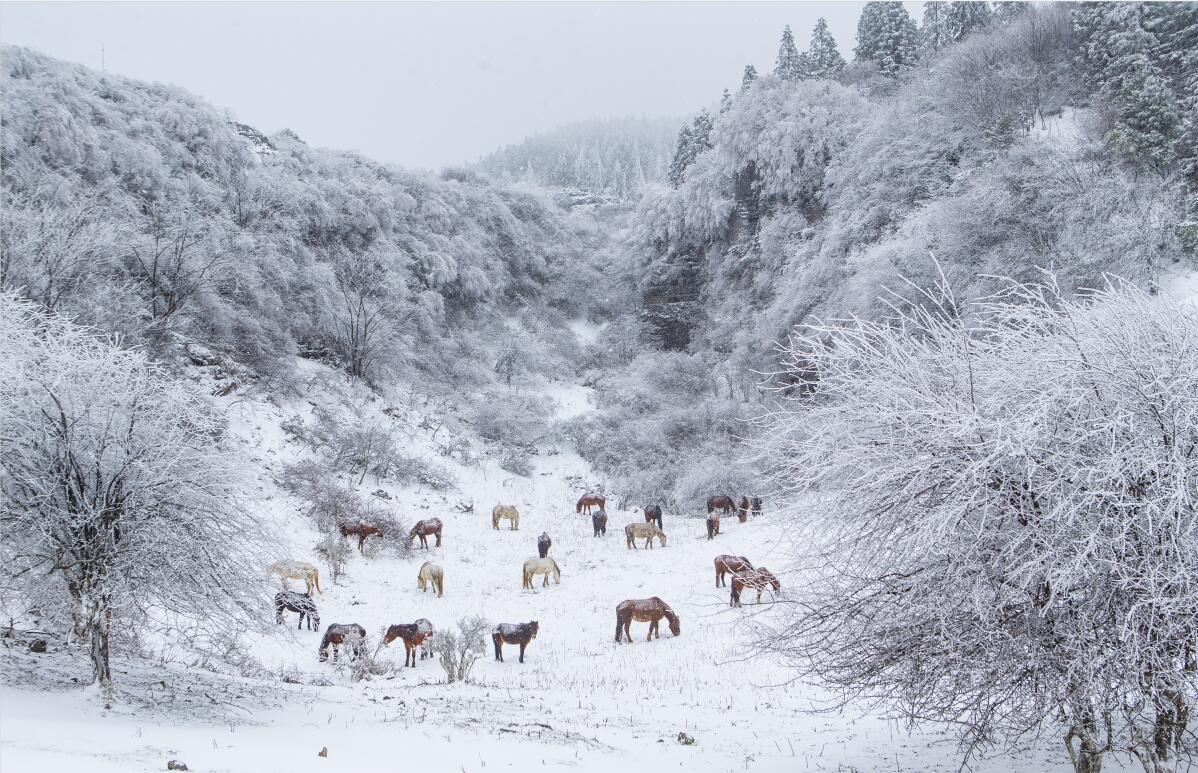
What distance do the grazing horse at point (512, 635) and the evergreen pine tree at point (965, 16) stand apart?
1897 inches

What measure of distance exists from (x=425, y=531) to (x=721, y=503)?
32.1 ft

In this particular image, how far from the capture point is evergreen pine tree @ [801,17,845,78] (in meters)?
49.9

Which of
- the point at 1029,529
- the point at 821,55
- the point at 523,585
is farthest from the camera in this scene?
the point at 821,55

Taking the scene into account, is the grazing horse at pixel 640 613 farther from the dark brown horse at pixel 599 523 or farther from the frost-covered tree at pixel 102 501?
the dark brown horse at pixel 599 523

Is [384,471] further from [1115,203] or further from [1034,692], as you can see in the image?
[1115,203]

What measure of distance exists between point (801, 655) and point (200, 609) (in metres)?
6.31

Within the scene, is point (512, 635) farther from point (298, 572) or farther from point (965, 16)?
point (965, 16)

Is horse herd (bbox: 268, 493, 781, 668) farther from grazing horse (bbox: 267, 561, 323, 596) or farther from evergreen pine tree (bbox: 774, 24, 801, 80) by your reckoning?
evergreen pine tree (bbox: 774, 24, 801, 80)

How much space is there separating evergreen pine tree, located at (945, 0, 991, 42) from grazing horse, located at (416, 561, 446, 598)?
4736 cm

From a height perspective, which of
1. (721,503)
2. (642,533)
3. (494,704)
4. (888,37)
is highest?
(888,37)

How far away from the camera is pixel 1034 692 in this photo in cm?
466

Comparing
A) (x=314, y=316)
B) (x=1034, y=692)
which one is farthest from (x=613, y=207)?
(x=1034, y=692)

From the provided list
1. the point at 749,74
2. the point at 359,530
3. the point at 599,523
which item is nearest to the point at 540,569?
the point at 599,523

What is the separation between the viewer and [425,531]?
1902 cm
